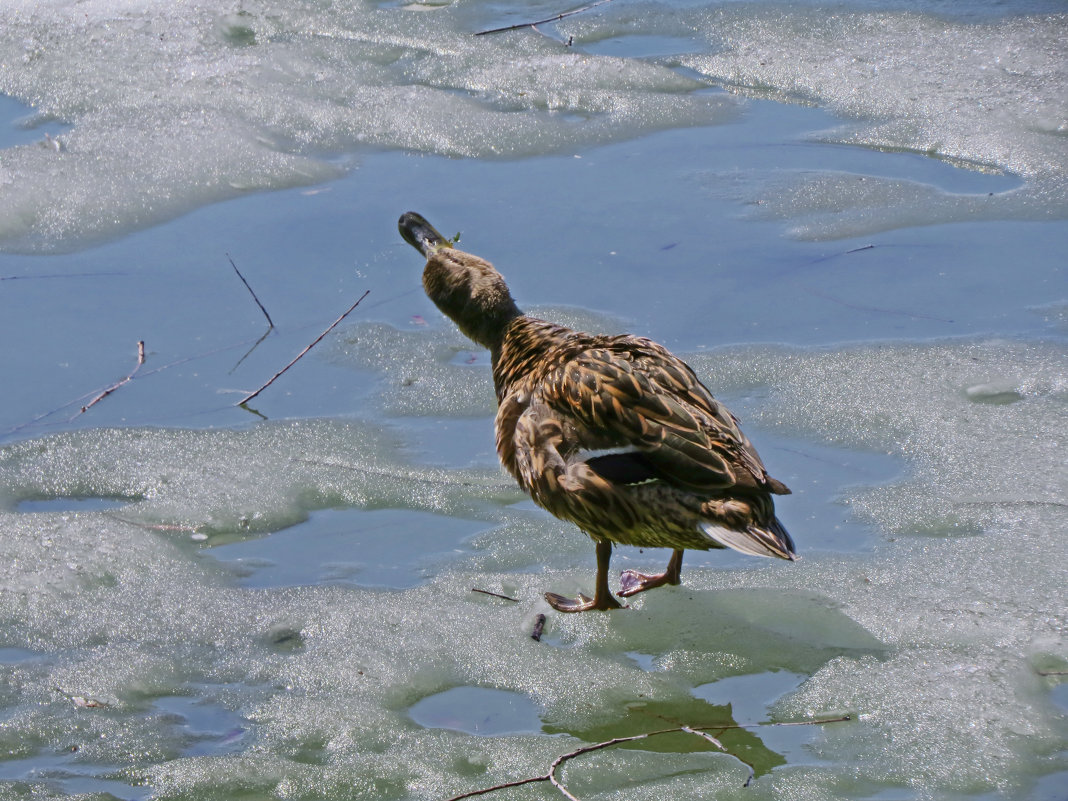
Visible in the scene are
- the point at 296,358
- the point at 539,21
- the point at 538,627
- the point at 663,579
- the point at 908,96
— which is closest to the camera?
the point at 538,627

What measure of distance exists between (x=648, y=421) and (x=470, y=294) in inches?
50.2

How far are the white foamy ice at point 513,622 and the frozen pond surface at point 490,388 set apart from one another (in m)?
0.01

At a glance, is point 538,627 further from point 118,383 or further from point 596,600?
point 118,383

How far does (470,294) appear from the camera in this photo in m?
5.14

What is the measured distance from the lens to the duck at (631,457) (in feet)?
13.0

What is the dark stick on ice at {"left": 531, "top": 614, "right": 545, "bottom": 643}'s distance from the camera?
13.3ft

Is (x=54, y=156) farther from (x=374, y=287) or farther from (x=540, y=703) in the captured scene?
(x=540, y=703)

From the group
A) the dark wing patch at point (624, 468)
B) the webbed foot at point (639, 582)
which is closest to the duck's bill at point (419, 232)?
the dark wing patch at point (624, 468)

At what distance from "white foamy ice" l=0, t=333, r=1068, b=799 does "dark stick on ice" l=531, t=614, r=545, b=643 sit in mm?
43

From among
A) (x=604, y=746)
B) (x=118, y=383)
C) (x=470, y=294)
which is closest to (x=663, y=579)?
(x=604, y=746)

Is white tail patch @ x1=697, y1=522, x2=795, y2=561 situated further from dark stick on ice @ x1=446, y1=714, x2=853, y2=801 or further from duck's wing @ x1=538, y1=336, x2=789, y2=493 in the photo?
dark stick on ice @ x1=446, y1=714, x2=853, y2=801

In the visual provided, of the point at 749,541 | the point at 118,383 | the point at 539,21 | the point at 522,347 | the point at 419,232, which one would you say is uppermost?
the point at 539,21

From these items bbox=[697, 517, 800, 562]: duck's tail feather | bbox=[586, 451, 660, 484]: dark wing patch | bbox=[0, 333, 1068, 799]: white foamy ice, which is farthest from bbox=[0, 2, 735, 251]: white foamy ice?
bbox=[697, 517, 800, 562]: duck's tail feather

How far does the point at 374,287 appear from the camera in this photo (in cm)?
616
